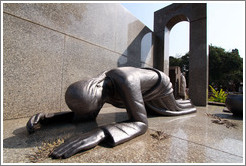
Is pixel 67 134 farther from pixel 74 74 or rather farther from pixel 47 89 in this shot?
pixel 74 74

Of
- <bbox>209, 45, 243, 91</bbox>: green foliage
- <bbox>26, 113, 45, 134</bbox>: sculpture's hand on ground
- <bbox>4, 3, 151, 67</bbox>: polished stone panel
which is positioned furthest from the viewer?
<bbox>209, 45, 243, 91</bbox>: green foliage

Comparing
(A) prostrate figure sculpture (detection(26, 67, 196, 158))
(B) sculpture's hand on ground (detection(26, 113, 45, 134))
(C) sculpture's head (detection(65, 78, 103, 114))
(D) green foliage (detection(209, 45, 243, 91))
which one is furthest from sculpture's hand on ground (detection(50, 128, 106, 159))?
(D) green foliage (detection(209, 45, 243, 91))

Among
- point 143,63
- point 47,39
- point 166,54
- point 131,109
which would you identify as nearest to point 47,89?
point 47,39

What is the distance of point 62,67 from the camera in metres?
2.78

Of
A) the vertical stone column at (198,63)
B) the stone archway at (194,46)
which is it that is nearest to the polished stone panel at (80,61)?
the stone archway at (194,46)

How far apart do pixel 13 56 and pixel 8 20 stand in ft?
1.99

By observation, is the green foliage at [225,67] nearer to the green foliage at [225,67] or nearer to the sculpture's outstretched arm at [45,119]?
the green foliage at [225,67]

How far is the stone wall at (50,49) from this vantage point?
2.15 meters

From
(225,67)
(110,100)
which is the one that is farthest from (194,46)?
(225,67)

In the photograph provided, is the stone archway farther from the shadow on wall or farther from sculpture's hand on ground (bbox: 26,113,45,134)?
sculpture's hand on ground (bbox: 26,113,45,134)

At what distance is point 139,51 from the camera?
5129mm

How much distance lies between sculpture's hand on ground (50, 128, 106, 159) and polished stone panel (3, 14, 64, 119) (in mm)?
1763

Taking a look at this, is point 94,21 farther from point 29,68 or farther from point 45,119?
point 45,119

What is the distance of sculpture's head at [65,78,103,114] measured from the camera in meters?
1.27
